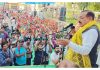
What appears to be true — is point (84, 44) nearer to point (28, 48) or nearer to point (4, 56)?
point (28, 48)

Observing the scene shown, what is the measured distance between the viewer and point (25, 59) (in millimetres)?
1974

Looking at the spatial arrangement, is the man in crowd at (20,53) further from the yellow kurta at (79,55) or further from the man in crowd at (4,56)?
the yellow kurta at (79,55)

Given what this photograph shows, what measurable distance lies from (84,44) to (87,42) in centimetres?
3

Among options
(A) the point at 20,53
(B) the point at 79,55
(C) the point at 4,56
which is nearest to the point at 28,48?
(A) the point at 20,53

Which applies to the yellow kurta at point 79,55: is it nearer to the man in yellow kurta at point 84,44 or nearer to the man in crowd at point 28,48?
the man in yellow kurta at point 84,44

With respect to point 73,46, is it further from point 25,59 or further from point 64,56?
point 25,59

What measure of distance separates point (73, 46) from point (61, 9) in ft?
0.96

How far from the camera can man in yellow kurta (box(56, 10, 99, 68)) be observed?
77.3 inches

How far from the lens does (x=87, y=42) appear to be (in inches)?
77.3

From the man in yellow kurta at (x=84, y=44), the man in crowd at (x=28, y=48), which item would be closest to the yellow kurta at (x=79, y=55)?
the man in yellow kurta at (x=84, y=44)

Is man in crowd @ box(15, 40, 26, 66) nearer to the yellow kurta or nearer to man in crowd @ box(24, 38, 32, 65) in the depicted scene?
man in crowd @ box(24, 38, 32, 65)

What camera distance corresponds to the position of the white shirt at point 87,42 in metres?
1.96

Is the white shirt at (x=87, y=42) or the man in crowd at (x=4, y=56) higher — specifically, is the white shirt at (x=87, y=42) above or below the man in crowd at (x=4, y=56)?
above

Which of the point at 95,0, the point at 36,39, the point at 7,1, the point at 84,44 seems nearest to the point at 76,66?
the point at 84,44
